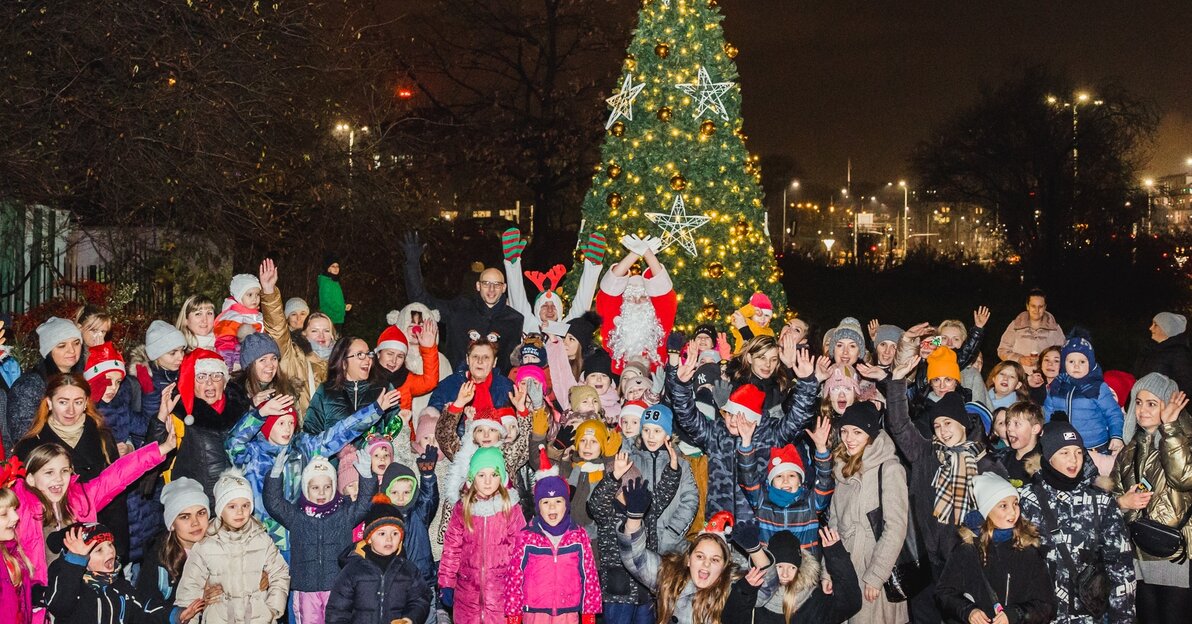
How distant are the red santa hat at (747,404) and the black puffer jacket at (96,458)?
13.1ft

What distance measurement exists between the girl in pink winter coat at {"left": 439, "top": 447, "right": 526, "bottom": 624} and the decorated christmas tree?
7.58m

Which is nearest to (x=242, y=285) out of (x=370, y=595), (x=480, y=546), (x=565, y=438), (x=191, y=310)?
(x=191, y=310)

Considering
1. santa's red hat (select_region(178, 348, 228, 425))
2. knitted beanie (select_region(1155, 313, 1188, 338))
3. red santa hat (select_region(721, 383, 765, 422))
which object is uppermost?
knitted beanie (select_region(1155, 313, 1188, 338))

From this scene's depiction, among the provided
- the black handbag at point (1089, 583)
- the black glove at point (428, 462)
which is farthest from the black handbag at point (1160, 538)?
the black glove at point (428, 462)

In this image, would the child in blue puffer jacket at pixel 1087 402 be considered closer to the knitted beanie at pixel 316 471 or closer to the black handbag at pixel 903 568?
the black handbag at pixel 903 568

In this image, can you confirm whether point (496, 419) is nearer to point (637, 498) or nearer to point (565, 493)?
point (565, 493)

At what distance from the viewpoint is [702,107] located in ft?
46.9

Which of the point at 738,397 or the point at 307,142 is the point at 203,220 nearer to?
the point at 307,142

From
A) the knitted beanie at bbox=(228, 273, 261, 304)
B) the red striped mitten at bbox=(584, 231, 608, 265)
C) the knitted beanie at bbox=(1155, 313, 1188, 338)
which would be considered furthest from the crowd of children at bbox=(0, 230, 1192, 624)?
the red striped mitten at bbox=(584, 231, 608, 265)

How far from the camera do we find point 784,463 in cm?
670

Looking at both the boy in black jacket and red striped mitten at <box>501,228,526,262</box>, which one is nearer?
the boy in black jacket

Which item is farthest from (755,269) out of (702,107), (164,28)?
(164,28)

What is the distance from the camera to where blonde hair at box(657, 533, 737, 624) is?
6141 mm

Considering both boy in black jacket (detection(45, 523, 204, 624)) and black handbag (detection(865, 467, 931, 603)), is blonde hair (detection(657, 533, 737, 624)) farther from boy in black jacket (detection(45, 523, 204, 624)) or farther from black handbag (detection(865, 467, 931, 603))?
boy in black jacket (detection(45, 523, 204, 624))
